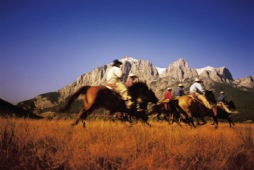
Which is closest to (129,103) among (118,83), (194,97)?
(118,83)

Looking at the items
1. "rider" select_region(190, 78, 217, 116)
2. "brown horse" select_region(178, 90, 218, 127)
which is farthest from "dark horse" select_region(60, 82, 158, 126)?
"rider" select_region(190, 78, 217, 116)

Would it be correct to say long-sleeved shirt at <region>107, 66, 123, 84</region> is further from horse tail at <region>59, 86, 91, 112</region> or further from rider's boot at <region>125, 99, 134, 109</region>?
horse tail at <region>59, 86, 91, 112</region>

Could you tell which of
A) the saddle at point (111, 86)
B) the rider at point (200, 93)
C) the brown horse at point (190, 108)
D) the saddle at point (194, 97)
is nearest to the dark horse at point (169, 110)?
the brown horse at point (190, 108)

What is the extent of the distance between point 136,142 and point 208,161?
1.34m

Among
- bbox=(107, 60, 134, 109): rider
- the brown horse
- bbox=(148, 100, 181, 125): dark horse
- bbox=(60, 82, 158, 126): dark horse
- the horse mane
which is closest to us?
bbox=(60, 82, 158, 126): dark horse

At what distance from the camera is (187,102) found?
1312cm

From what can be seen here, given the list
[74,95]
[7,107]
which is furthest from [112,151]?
[7,107]

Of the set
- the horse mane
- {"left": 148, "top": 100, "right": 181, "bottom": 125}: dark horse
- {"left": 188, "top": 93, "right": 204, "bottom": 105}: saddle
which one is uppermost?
the horse mane

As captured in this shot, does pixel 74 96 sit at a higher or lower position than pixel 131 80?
lower

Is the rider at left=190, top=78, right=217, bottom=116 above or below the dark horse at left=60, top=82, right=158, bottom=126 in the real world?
above

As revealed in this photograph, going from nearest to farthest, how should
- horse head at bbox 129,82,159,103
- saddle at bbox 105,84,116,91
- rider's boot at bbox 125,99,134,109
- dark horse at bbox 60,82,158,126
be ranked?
1. dark horse at bbox 60,82,158,126
2. saddle at bbox 105,84,116,91
3. rider's boot at bbox 125,99,134,109
4. horse head at bbox 129,82,159,103

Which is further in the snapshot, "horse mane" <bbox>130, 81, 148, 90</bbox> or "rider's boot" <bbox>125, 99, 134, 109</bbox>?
"horse mane" <bbox>130, 81, 148, 90</bbox>

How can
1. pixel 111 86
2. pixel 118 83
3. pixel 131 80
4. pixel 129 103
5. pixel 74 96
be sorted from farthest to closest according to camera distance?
pixel 131 80, pixel 129 103, pixel 118 83, pixel 111 86, pixel 74 96

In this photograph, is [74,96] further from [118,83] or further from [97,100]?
[118,83]
